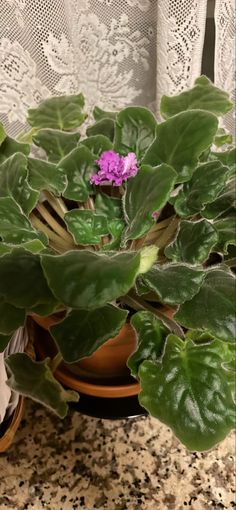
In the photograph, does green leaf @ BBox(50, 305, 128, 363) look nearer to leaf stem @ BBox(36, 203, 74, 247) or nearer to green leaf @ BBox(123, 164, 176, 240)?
green leaf @ BBox(123, 164, 176, 240)

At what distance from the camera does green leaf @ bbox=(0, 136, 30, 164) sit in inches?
27.9

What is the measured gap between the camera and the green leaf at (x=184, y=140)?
1.99 ft

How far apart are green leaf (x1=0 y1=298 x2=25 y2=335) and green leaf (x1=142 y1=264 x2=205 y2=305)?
14 cm

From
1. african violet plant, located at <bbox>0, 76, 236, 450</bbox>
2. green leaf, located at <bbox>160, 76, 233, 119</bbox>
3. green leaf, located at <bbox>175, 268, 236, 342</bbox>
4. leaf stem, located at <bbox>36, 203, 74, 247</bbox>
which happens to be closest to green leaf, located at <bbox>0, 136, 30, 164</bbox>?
african violet plant, located at <bbox>0, 76, 236, 450</bbox>

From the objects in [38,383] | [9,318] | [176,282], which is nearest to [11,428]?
[38,383]

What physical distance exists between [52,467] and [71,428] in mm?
64

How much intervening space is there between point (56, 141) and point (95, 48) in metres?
0.17

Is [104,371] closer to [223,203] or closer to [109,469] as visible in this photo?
[109,469]

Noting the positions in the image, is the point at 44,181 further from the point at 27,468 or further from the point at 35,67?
the point at 27,468

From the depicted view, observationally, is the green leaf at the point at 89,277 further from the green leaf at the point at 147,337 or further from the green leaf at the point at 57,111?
the green leaf at the point at 57,111

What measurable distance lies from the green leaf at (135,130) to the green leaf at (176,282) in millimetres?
251

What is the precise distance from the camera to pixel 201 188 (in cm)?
65

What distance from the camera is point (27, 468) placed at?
725 mm

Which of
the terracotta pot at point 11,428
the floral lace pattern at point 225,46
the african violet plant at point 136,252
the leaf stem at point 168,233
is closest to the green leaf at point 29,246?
the african violet plant at point 136,252
